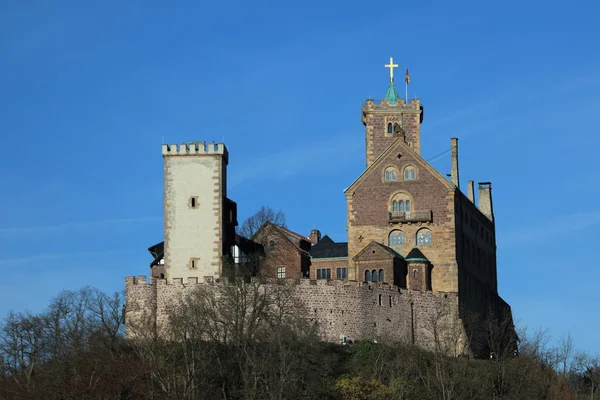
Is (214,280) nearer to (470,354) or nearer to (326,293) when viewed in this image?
(326,293)

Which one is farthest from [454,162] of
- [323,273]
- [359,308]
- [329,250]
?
[359,308]

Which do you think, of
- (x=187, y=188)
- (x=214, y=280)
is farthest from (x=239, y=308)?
(x=187, y=188)

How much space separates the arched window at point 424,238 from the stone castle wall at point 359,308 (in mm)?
4475

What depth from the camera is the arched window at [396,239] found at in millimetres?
105188

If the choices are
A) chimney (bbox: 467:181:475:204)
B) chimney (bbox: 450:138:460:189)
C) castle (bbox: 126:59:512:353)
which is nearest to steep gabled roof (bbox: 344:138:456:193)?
castle (bbox: 126:59:512:353)

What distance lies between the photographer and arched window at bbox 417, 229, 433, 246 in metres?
105

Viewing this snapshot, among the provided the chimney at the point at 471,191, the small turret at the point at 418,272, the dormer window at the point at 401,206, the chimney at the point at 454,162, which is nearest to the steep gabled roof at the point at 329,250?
the dormer window at the point at 401,206

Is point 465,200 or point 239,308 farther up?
point 465,200

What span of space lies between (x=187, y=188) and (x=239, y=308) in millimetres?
11004

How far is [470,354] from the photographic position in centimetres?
10106

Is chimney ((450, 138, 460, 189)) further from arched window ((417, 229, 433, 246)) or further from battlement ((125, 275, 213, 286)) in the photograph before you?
battlement ((125, 275, 213, 286))

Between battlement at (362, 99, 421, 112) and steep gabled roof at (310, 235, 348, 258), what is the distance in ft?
37.5

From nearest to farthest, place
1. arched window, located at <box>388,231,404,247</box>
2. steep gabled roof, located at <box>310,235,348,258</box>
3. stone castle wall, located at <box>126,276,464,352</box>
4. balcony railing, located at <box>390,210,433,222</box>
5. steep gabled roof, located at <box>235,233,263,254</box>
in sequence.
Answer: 1. stone castle wall, located at <box>126,276,464,352</box>
2. balcony railing, located at <box>390,210,433,222</box>
3. arched window, located at <box>388,231,404,247</box>
4. steep gabled roof, located at <box>235,233,263,254</box>
5. steep gabled roof, located at <box>310,235,348,258</box>

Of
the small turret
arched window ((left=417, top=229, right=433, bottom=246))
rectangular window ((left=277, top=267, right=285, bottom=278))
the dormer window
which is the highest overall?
the dormer window
